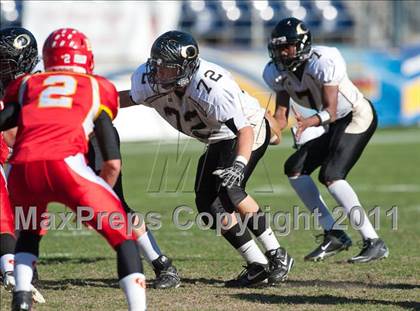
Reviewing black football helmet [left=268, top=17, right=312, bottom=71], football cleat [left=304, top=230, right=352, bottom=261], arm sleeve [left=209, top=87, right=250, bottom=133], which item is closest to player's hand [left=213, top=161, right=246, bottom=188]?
arm sleeve [left=209, top=87, right=250, bottom=133]

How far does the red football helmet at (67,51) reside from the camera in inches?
165

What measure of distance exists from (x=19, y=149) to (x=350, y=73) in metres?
14.4

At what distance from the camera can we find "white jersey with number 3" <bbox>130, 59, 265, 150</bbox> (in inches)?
201

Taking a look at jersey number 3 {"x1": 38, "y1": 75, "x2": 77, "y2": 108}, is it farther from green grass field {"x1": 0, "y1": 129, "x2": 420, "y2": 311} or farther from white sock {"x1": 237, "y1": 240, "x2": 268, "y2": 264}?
white sock {"x1": 237, "y1": 240, "x2": 268, "y2": 264}

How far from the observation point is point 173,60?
4.96 m

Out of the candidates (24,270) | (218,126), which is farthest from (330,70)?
(24,270)

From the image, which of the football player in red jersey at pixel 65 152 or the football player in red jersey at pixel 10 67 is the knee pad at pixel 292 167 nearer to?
the football player in red jersey at pixel 10 67

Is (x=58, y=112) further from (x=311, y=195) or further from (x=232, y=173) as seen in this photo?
(x=311, y=195)

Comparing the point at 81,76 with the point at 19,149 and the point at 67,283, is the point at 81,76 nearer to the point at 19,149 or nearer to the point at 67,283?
the point at 19,149

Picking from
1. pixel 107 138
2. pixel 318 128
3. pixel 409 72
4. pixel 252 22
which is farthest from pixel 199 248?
pixel 252 22

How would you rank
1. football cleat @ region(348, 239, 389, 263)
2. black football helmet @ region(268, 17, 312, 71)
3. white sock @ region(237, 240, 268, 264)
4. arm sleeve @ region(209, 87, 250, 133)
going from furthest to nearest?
football cleat @ region(348, 239, 389, 263), black football helmet @ region(268, 17, 312, 71), white sock @ region(237, 240, 268, 264), arm sleeve @ region(209, 87, 250, 133)

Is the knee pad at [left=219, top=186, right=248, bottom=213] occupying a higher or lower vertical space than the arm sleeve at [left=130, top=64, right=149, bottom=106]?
lower

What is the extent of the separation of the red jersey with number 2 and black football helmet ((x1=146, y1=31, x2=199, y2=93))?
32.3 inches

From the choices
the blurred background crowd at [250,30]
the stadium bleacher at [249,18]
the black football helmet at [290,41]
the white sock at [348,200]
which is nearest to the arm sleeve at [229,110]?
the black football helmet at [290,41]
